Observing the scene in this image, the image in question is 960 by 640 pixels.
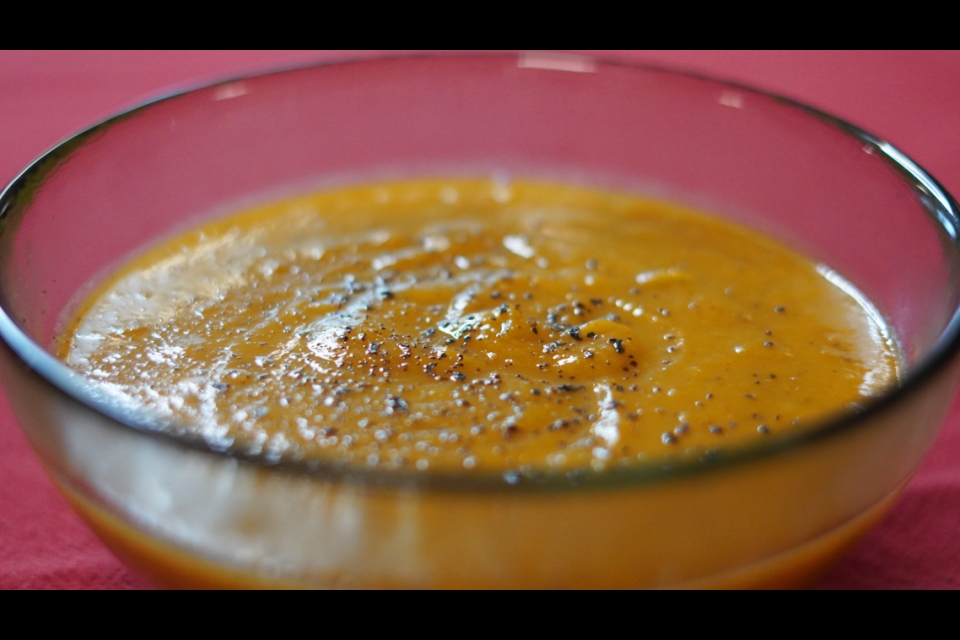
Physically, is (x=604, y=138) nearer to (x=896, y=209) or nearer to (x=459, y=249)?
(x=459, y=249)

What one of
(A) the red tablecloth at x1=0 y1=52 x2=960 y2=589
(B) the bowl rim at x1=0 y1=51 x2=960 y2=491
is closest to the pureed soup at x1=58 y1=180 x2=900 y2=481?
(B) the bowl rim at x1=0 y1=51 x2=960 y2=491

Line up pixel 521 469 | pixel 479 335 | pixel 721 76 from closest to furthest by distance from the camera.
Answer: pixel 521 469, pixel 479 335, pixel 721 76

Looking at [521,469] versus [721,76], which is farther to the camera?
[721,76]

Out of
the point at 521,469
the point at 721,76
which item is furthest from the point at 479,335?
the point at 721,76

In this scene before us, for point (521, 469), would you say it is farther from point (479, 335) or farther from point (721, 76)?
point (721, 76)

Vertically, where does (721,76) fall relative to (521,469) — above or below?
above

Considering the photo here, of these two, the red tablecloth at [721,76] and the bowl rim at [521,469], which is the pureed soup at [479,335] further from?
the red tablecloth at [721,76]

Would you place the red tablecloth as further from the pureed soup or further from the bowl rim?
the bowl rim
